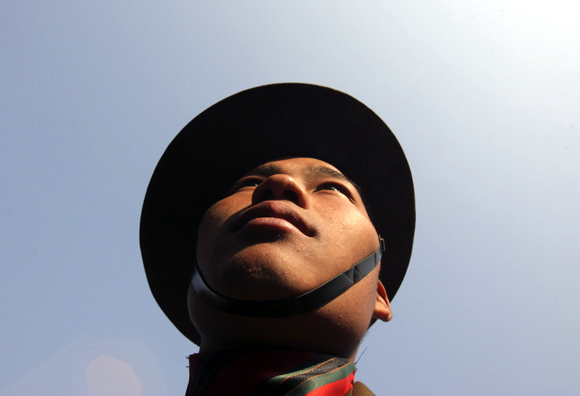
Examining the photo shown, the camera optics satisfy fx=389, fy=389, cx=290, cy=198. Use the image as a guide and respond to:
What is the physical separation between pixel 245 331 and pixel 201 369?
0.41m

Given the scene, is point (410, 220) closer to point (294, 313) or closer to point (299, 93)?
point (299, 93)

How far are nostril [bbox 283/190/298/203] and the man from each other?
1cm

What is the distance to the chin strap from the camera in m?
2.63

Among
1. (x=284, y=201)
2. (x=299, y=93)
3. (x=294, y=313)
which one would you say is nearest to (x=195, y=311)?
(x=294, y=313)

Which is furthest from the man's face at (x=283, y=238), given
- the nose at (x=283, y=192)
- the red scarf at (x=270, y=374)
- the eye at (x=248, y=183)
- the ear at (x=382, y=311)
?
the ear at (x=382, y=311)

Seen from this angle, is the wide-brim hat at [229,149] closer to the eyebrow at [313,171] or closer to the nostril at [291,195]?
the eyebrow at [313,171]

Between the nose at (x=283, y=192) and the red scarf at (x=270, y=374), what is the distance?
1.21 metres

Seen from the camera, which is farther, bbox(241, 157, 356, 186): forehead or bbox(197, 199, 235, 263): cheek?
bbox(241, 157, 356, 186): forehead

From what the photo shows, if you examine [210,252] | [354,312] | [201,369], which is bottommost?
[201,369]

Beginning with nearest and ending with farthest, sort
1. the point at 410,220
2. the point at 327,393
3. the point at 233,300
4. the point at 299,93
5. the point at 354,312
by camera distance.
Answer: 1. the point at 327,393
2. the point at 233,300
3. the point at 354,312
4. the point at 299,93
5. the point at 410,220

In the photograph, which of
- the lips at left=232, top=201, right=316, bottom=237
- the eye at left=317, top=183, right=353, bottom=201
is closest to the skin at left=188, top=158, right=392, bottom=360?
the lips at left=232, top=201, right=316, bottom=237

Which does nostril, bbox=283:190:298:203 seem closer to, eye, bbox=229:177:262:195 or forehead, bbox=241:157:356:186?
forehead, bbox=241:157:356:186

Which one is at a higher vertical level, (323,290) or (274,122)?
(274,122)

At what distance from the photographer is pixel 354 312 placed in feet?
9.84
